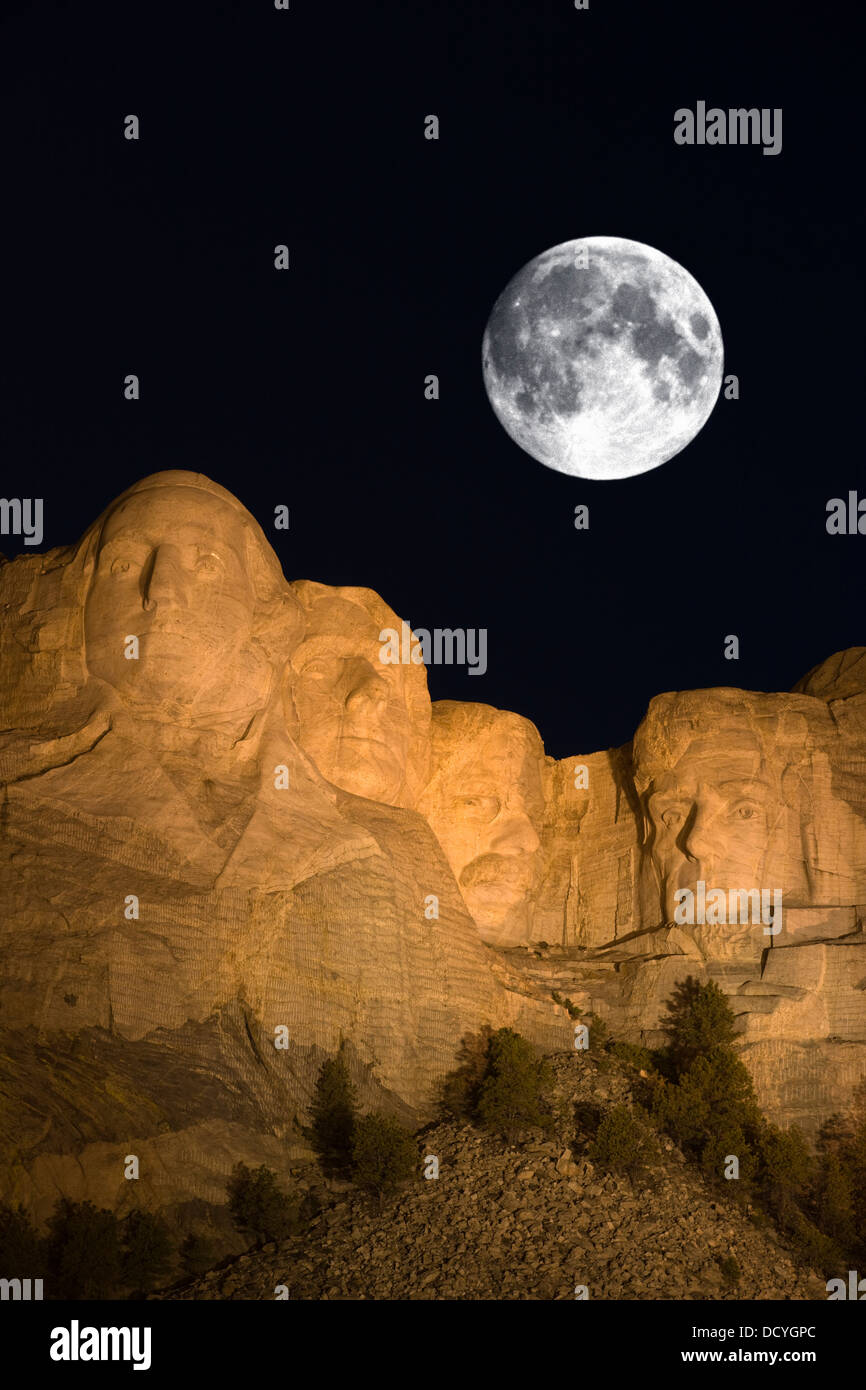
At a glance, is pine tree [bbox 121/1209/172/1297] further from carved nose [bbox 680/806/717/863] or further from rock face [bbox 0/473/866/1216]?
carved nose [bbox 680/806/717/863]

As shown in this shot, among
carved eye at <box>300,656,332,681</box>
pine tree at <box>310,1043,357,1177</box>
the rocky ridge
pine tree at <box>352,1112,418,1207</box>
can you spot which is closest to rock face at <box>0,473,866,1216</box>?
carved eye at <box>300,656,332,681</box>

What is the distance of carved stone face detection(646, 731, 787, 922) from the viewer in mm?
32188

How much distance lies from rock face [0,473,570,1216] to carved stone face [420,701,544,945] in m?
4.67

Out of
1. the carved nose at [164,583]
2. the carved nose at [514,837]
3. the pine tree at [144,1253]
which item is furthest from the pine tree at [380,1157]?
the carved nose at [514,837]

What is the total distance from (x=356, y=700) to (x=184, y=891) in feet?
23.2

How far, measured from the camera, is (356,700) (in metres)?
30.9

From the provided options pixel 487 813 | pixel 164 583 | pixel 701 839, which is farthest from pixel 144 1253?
pixel 701 839

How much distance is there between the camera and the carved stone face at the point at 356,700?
30625mm

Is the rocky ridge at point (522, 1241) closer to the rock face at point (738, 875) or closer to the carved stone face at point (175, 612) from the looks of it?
the rock face at point (738, 875)

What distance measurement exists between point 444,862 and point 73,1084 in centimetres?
681

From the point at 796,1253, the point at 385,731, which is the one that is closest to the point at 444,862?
the point at 385,731

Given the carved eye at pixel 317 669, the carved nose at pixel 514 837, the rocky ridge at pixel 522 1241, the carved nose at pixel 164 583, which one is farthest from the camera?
the carved nose at pixel 514 837

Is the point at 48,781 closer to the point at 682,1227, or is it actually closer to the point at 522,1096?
the point at 522,1096

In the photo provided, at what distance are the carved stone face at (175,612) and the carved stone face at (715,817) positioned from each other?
8868 mm
